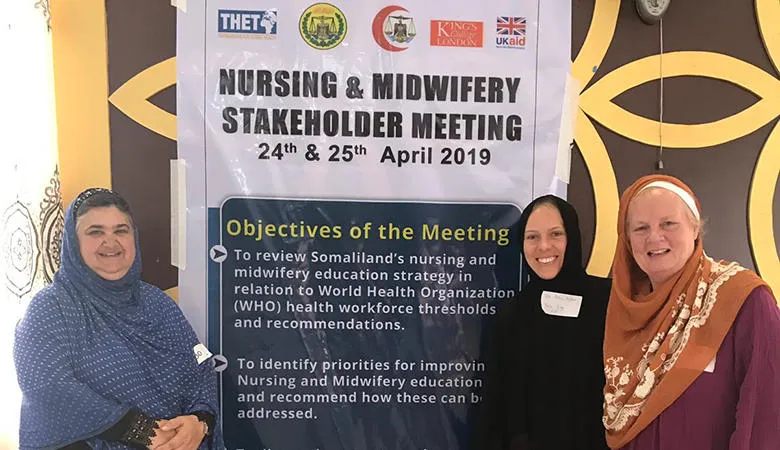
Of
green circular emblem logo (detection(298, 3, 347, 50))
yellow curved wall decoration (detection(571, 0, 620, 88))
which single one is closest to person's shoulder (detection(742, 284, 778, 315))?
yellow curved wall decoration (detection(571, 0, 620, 88))

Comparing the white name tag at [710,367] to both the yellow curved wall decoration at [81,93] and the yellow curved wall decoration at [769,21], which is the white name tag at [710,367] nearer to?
the yellow curved wall decoration at [769,21]

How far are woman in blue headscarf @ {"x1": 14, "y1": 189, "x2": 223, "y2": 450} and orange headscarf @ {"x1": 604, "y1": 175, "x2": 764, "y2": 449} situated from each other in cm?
116

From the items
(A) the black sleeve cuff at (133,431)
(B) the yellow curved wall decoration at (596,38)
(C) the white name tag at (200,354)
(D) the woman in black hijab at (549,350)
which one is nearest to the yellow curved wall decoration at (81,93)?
(C) the white name tag at (200,354)

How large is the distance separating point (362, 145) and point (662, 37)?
3.47 feet

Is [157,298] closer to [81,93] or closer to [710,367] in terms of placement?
[81,93]

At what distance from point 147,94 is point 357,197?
29.7 inches

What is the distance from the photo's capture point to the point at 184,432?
1.61 m

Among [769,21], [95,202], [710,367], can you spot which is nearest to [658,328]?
[710,367]

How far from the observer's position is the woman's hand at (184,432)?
1.58 m

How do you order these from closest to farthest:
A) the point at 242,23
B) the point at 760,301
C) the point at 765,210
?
the point at 760,301 < the point at 242,23 < the point at 765,210

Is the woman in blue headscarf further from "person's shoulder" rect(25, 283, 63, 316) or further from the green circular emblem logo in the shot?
the green circular emblem logo

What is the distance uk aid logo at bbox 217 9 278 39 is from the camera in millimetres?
1812

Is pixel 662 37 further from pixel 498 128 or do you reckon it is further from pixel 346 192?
pixel 346 192

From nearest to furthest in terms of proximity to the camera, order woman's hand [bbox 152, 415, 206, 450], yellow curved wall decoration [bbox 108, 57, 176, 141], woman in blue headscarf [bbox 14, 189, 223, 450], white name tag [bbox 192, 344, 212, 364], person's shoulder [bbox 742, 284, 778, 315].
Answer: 1. person's shoulder [bbox 742, 284, 778, 315]
2. woman in blue headscarf [bbox 14, 189, 223, 450]
3. woman's hand [bbox 152, 415, 206, 450]
4. white name tag [bbox 192, 344, 212, 364]
5. yellow curved wall decoration [bbox 108, 57, 176, 141]
